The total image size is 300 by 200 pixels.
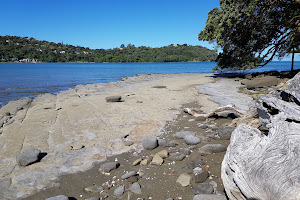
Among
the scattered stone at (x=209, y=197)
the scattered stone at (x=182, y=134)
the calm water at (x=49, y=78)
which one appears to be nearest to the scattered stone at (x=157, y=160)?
the scattered stone at (x=182, y=134)

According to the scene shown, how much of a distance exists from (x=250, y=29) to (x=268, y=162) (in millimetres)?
18538

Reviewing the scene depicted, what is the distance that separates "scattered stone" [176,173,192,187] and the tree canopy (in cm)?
1565

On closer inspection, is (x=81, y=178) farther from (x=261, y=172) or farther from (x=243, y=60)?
(x=243, y=60)

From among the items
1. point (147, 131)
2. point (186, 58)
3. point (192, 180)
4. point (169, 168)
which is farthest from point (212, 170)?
point (186, 58)

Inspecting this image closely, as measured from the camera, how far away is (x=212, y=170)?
4645 mm

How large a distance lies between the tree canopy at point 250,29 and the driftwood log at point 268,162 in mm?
15323

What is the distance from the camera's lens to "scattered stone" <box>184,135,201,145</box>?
608 centimetres

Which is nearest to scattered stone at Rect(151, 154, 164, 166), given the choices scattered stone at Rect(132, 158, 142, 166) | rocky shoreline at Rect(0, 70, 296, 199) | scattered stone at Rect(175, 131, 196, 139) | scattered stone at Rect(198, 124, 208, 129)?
rocky shoreline at Rect(0, 70, 296, 199)

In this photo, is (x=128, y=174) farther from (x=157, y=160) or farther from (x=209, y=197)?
Result: (x=209, y=197)

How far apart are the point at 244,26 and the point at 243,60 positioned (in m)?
3.02

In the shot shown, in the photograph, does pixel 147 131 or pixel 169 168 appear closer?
pixel 169 168

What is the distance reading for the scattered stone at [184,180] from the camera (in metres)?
4.28

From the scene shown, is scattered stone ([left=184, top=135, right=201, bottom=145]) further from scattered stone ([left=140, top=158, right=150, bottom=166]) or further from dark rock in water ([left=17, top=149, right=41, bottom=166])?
dark rock in water ([left=17, top=149, right=41, bottom=166])

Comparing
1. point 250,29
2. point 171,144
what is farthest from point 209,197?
point 250,29
